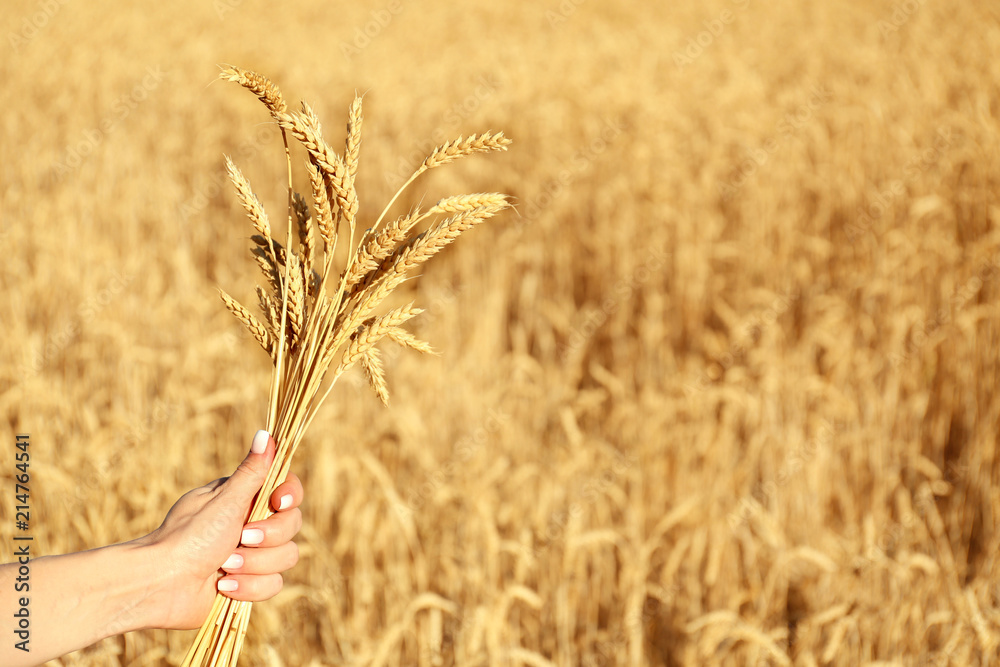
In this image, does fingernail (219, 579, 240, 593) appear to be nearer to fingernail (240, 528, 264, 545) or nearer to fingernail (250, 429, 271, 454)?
fingernail (240, 528, 264, 545)

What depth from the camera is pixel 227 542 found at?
3.43 ft

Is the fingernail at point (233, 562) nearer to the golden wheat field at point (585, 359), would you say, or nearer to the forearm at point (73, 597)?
the forearm at point (73, 597)

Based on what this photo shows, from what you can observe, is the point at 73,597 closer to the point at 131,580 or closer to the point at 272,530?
the point at 131,580

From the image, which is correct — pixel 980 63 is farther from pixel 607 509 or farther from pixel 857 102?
pixel 607 509

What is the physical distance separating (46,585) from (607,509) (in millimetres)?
1950

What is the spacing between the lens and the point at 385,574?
93.1 inches

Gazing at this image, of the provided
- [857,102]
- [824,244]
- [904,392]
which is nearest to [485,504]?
[904,392]

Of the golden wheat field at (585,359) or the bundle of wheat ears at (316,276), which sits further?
the golden wheat field at (585,359)

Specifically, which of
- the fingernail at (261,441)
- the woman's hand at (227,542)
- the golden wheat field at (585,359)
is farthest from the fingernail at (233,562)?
the golden wheat field at (585,359)

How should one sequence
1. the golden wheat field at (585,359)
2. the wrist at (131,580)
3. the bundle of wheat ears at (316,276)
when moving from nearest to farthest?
the bundle of wheat ears at (316,276), the wrist at (131,580), the golden wheat field at (585,359)

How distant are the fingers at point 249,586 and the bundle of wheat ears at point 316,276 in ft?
0.06

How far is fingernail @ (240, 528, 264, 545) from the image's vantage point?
1.03 meters

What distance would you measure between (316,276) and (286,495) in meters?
0.31

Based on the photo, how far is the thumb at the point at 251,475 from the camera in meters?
1.00
